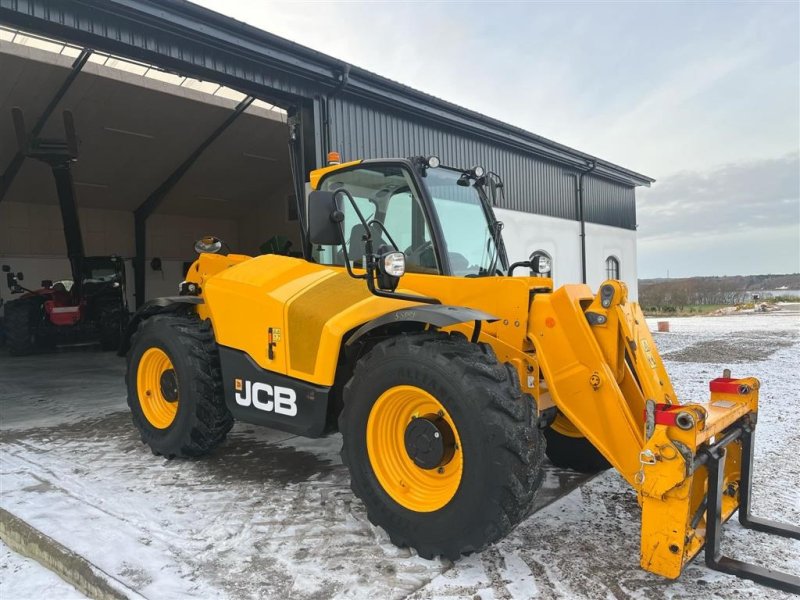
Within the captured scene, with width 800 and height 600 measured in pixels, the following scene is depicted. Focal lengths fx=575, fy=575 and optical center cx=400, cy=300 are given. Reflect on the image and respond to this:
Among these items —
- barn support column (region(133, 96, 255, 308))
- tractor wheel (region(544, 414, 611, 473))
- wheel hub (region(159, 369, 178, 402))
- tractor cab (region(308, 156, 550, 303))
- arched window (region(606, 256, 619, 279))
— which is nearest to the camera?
tractor cab (region(308, 156, 550, 303))

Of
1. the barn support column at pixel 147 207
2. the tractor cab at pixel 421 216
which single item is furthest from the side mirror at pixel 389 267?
the barn support column at pixel 147 207

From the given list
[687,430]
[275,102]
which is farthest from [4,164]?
[687,430]

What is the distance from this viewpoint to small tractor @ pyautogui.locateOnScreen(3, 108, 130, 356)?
13.0 meters

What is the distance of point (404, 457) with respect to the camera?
10.5 feet

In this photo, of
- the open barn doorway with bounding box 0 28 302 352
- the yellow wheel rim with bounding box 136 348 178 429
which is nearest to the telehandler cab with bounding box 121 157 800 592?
the yellow wheel rim with bounding box 136 348 178 429

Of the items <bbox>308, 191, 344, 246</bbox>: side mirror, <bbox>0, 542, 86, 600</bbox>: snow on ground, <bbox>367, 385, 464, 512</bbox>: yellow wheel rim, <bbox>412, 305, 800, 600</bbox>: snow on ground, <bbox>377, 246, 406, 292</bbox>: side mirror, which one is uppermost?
<bbox>308, 191, 344, 246</bbox>: side mirror

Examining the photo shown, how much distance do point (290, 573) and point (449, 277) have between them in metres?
1.89

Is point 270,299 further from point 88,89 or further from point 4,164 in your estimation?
point 4,164

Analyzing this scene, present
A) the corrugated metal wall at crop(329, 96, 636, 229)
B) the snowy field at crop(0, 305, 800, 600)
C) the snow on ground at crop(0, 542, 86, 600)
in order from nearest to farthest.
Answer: the snowy field at crop(0, 305, 800, 600) < the snow on ground at crop(0, 542, 86, 600) < the corrugated metal wall at crop(329, 96, 636, 229)

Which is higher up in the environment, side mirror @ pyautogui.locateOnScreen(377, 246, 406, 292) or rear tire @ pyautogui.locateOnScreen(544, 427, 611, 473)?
side mirror @ pyautogui.locateOnScreen(377, 246, 406, 292)

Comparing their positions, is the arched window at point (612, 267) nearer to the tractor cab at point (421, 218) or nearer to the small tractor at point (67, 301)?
the small tractor at point (67, 301)

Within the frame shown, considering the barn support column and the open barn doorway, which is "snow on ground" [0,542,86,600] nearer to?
the open barn doorway

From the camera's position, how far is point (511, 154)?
13.7 meters

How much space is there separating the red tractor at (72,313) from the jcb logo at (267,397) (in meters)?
11.2
